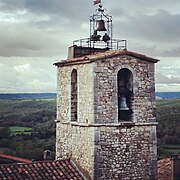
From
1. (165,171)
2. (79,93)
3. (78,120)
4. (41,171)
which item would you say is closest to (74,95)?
(79,93)

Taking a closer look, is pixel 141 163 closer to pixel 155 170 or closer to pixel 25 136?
pixel 155 170

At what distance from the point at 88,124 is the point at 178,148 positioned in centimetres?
2563

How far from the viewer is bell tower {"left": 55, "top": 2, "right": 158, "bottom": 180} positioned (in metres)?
14.3

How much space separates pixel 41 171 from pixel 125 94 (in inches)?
156

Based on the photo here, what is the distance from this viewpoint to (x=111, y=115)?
1442 cm

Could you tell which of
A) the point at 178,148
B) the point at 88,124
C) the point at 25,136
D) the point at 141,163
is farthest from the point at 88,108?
the point at 25,136

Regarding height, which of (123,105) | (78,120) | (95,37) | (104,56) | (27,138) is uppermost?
(95,37)

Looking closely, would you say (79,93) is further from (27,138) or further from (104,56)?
(27,138)

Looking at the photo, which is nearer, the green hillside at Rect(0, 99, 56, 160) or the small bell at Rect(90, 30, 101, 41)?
the small bell at Rect(90, 30, 101, 41)

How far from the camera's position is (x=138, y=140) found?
48.9ft

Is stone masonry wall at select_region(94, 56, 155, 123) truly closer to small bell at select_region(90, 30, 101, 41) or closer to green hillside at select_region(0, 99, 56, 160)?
small bell at select_region(90, 30, 101, 41)

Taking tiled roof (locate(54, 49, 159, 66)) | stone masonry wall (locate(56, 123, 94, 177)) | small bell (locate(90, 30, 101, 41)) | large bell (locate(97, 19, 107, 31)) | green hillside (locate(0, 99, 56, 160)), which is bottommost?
green hillside (locate(0, 99, 56, 160))

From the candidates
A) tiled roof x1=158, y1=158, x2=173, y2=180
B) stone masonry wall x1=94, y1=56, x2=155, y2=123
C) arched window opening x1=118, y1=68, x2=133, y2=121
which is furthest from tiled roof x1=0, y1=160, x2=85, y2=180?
tiled roof x1=158, y1=158, x2=173, y2=180

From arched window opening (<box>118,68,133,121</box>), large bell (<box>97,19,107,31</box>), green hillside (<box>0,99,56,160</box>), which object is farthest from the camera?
green hillside (<box>0,99,56,160</box>)
